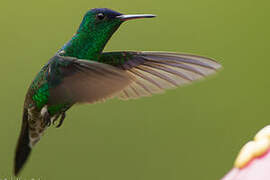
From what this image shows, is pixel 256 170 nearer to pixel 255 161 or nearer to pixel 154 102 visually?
pixel 255 161

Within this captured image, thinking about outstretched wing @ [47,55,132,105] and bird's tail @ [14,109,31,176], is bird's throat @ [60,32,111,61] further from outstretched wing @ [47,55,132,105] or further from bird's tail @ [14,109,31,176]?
bird's tail @ [14,109,31,176]

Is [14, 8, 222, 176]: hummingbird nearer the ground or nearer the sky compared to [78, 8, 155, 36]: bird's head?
nearer the ground

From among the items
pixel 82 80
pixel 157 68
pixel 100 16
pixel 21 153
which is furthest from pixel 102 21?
pixel 21 153

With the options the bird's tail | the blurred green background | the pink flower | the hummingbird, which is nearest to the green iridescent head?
the hummingbird

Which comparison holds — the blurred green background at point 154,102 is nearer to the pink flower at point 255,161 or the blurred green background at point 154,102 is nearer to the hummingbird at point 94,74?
the hummingbird at point 94,74

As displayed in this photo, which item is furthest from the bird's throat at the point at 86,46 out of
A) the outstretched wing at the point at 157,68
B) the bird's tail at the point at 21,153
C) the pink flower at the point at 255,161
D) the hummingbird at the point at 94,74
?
the pink flower at the point at 255,161
